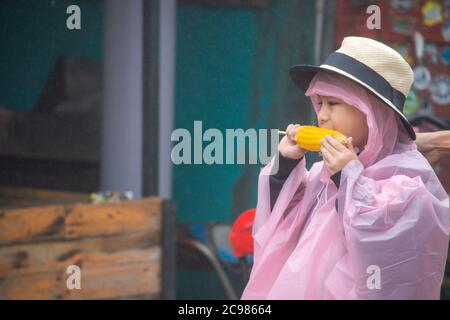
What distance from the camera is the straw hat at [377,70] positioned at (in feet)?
9.78

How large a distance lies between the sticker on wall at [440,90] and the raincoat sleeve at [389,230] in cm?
271

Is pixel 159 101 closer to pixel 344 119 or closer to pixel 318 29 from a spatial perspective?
pixel 318 29

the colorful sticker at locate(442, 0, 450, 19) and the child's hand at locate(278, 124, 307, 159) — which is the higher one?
the colorful sticker at locate(442, 0, 450, 19)

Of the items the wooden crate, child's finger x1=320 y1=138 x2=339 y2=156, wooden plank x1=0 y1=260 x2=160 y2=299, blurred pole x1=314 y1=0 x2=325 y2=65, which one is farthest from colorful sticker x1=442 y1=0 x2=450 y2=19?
child's finger x1=320 y1=138 x2=339 y2=156

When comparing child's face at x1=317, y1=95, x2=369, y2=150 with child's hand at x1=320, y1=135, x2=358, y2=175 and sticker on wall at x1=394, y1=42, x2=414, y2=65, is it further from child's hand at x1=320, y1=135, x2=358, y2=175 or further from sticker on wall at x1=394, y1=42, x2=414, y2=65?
sticker on wall at x1=394, y1=42, x2=414, y2=65

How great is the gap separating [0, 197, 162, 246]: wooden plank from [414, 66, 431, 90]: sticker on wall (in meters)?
1.56

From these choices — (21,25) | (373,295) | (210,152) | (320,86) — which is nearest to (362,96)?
(320,86)

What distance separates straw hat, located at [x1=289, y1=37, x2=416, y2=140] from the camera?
2.98m

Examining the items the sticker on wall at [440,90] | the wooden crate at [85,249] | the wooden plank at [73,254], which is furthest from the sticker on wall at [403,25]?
the wooden plank at [73,254]

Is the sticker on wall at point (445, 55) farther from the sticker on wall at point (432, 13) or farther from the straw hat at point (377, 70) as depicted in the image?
the straw hat at point (377, 70)

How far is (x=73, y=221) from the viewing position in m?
4.89

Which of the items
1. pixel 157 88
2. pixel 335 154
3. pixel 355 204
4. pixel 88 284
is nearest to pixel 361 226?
pixel 355 204

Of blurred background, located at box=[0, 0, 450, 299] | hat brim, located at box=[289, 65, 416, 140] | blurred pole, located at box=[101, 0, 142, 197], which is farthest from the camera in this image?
blurred pole, located at box=[101, 0, 142, 197]

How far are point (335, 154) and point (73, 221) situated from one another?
7.42 feet
